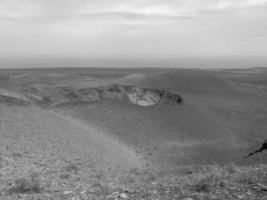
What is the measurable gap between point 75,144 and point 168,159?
3.80 meters

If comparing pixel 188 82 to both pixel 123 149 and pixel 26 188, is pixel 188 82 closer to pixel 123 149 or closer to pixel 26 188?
pixel 123 149

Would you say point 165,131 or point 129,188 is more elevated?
point 129,188

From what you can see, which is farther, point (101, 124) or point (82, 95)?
point (82, 95)

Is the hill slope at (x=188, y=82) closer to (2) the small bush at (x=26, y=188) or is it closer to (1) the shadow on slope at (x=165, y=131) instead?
(1) the shadow on slope at (x=165, y=131)

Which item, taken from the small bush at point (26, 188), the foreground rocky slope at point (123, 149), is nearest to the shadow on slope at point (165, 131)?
the foreground rocky slope at point (123, 149)

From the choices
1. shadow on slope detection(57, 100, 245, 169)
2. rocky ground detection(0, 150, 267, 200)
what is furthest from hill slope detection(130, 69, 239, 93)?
rocky ground detection(0, 150, 267, 200)

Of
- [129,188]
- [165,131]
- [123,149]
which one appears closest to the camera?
[129,188]

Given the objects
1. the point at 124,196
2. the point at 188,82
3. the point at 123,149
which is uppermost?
the point at 188,82

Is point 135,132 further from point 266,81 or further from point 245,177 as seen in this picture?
point 266,81

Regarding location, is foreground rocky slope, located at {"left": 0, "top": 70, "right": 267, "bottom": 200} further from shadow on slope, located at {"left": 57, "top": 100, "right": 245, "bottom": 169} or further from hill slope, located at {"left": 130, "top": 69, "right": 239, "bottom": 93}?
hill slope, located at {"left": 130, "top": 69, "right": 239, "bottom": 93}

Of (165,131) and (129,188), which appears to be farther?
(165,131)

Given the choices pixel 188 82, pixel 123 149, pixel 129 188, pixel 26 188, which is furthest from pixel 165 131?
pixel 188 82

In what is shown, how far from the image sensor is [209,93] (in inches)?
1629

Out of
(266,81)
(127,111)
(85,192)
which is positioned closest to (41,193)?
(85,192)
